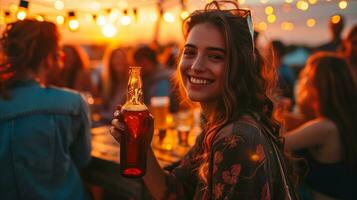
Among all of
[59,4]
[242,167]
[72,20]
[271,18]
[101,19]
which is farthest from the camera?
[271,18]

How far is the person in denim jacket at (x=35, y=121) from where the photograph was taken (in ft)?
5.55

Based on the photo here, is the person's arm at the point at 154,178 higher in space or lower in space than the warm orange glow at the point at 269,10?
lower

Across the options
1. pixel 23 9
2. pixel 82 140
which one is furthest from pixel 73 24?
pixel 82 140

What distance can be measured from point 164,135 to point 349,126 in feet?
3.69

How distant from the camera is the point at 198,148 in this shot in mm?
1529

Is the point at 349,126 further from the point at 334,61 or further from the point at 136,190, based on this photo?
the point at 136,190

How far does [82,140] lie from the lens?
1.93 m

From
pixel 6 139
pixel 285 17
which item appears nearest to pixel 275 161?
pixel 6 139

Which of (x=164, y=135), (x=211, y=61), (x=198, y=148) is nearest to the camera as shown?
(x=211, y=61)

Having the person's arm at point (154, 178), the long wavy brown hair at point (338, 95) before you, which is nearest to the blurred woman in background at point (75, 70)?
the long wavy brown hair at point (338, 95)

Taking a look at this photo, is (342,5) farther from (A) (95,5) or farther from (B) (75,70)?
(B) (75,70)

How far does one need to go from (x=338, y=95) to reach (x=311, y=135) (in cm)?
30

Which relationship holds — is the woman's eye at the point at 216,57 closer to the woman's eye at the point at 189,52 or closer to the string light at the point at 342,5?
the woman's eye at the point at 189,52

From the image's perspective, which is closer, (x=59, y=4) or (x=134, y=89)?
(x=134, y=89)
